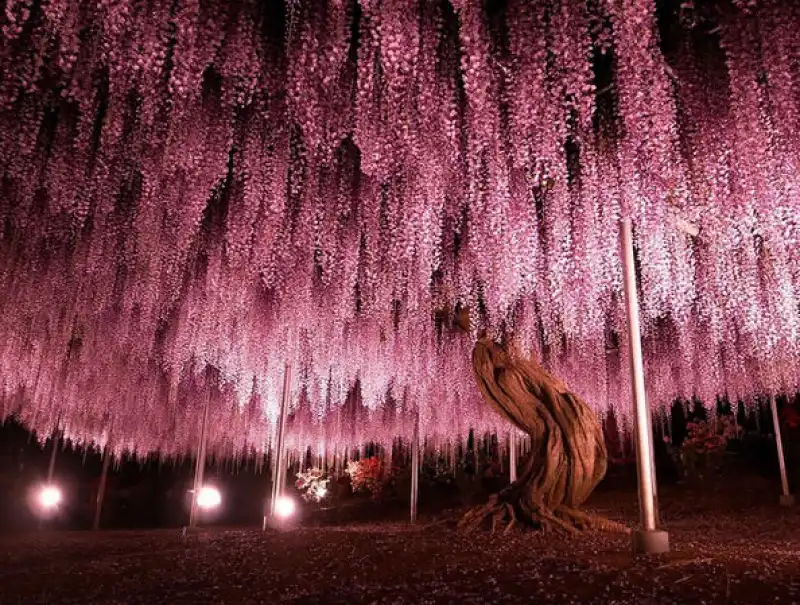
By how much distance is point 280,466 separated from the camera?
21.7ft

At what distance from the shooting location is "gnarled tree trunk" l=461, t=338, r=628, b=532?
5.59 meters

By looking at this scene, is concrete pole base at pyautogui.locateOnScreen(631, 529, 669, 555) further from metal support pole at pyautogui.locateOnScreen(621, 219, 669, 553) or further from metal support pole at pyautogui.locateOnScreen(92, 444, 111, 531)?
metal support pole at pyautogui.locateOnScreen(92, 444, 111, 531)

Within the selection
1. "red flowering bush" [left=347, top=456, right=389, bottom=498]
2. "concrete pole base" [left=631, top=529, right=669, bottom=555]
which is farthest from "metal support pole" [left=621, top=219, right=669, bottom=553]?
"red flowering bush" [left=347, top=456, right=389, bottom=498]

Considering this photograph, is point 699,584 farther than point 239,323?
No

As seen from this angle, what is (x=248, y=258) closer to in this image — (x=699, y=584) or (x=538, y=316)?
(x=538, y=316)

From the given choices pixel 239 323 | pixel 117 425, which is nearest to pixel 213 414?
pixel 117 425

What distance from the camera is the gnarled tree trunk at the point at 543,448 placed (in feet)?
18.4

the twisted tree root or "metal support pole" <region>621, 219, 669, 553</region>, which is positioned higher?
"metal support pole" <region>621, 219, 669, 553</region>

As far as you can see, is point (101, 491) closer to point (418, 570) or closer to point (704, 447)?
point (418, 570)

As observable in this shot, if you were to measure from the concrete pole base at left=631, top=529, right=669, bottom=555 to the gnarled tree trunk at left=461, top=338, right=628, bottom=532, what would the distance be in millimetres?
1797

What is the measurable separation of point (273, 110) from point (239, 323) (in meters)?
3.67

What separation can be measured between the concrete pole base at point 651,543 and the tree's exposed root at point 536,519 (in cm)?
173

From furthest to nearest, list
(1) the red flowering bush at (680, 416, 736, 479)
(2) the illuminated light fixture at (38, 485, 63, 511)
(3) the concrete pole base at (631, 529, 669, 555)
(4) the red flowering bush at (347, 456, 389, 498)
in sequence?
(4) the red flowering bush at (347, 456, 389, 498) → (2) the illuminated light fixture at (38, 485, 63, 511) → (1) the red flowering bush at (680, 416, 736, 479) → (3) the concrete pole base at (631, 529, 669, 555)

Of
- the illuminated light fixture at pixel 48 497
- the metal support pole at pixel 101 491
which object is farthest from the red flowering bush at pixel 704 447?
the illuminated light fixture at pixel 48 497
